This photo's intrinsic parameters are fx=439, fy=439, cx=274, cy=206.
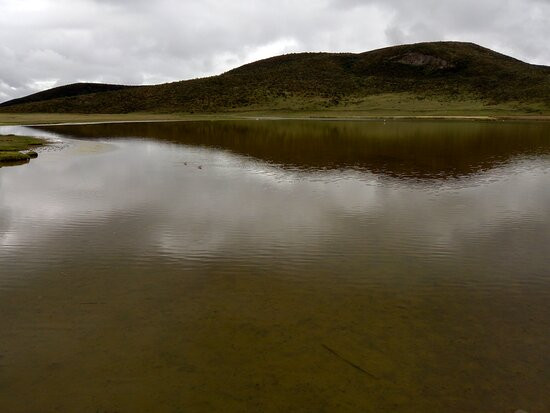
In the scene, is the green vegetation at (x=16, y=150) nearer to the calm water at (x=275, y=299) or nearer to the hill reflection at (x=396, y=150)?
the calm water at (x=275, y=299)

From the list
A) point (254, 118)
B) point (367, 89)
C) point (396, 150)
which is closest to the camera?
point (396, 150)

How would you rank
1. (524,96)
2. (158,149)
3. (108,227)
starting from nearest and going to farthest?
(108,227), (158,149), (524,96)

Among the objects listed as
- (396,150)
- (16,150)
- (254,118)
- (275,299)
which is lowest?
(275,299)

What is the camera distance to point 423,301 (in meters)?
10.1

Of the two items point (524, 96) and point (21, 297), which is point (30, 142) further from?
point (524, 96)

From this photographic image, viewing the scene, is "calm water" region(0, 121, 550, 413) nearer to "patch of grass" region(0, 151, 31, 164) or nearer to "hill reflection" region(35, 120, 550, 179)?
"hill reflection" region(35, 120, 550, 179)

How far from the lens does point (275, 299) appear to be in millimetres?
10164

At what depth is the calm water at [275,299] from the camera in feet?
23.5

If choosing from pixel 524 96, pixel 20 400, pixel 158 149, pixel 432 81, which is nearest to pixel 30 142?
pixel 158 149

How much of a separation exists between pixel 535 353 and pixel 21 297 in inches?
434

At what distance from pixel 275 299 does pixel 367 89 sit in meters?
130

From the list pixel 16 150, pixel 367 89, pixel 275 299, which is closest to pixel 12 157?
pixel 16 150

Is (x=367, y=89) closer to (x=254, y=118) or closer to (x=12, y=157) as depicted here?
(x=254, y=118)

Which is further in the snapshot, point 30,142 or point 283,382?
point 30,142
